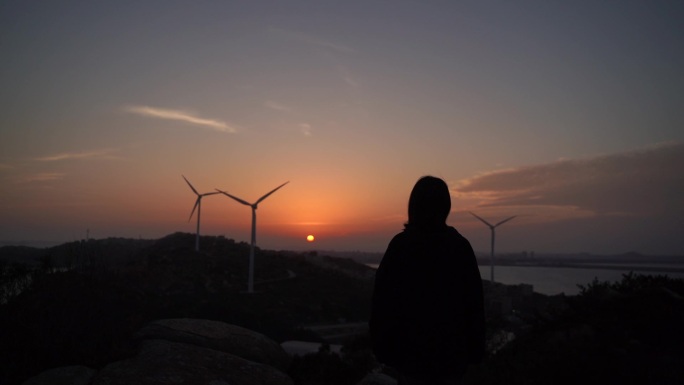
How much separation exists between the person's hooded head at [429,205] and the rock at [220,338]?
8875 mm

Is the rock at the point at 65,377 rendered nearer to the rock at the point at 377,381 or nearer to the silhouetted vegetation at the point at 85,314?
the silhouetted vegetation at the point at 85,314

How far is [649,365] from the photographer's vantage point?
1020 cm

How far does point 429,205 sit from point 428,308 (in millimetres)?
865

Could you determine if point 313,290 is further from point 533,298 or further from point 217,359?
point 217,359

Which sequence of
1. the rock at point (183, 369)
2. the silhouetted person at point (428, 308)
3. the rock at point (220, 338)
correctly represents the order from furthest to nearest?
the rock at point (220, 338), the rock at point (183, 369), the silhouetted person at point (428, 308)

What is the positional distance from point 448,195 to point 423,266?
753mm

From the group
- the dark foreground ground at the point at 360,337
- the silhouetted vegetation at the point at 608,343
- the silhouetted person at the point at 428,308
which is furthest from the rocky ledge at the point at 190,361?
the silhouetted person at the point at 428,308

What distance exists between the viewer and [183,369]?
31.9 ft

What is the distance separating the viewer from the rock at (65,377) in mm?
9117

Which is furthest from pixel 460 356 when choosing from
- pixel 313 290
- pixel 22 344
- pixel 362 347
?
pixel 313 290

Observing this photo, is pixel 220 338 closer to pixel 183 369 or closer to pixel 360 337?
pixel 183 369

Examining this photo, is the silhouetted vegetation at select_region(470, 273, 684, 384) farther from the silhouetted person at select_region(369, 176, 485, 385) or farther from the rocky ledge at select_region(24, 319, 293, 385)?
the silhouetted person at select_region(369, 176, 485, 385)

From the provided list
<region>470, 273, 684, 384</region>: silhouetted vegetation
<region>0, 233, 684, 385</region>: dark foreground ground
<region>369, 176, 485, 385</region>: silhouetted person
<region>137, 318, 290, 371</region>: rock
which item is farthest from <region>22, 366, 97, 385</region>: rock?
<region>470, 273, 684, 384</region>: silhouetted vegetation

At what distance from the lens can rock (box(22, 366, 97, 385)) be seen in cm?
912
